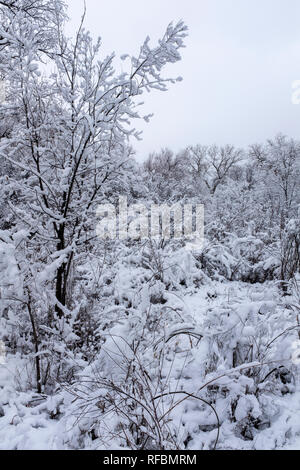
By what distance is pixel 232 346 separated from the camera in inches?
82.0

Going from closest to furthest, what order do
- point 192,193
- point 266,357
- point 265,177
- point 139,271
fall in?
point 266,357 < point 139,271 < point 265,177 < point 192,193

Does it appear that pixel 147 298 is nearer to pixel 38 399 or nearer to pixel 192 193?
pixel 38 399

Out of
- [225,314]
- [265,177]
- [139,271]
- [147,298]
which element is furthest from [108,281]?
[265,177]

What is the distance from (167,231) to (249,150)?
32.6 meters

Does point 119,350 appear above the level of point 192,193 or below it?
below

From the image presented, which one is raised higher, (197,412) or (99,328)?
(99,328)

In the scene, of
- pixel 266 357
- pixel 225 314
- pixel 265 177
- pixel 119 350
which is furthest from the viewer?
pixel 265 177

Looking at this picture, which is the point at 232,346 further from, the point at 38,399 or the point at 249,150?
the point at 249,150

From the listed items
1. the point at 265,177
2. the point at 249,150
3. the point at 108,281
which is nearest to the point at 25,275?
the point at 108,281

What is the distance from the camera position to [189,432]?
1.73 metres

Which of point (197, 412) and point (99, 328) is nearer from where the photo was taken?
point (197, 412)

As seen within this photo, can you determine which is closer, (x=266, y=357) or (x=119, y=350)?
(x=119, y=350)

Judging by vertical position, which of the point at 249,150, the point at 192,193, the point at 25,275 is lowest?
the point at 25,275

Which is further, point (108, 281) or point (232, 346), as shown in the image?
point (108, 281)
